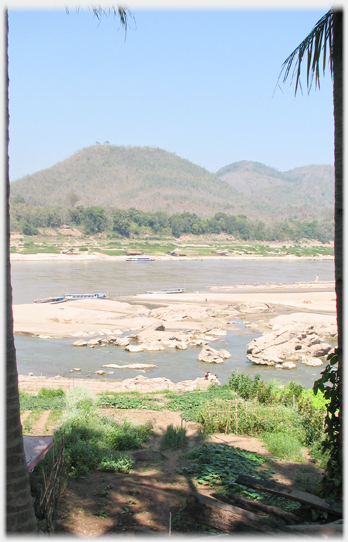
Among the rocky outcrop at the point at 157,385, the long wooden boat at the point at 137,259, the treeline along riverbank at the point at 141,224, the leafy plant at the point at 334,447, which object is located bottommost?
the rocky outcrop at the point at 157,385

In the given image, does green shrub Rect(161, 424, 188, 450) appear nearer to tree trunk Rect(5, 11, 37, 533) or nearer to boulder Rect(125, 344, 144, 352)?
tree trunk Rect(5, 11, 37, 533)

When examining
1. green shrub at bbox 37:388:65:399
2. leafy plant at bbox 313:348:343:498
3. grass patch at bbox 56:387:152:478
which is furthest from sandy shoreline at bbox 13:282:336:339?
leafy plant at bbox 313:348:343:498

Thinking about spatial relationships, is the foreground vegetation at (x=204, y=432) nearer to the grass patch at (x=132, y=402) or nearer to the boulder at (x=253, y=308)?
the grass patch at (x=132, y=402)

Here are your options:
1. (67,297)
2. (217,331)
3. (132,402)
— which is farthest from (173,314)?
(132,402)

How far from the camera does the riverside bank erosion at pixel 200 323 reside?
23469 millimetres

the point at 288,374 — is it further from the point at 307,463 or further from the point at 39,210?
the point at 39,210

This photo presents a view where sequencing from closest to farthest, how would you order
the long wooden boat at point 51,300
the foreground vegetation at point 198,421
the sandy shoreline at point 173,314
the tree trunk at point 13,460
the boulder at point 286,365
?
the tree trunk at point 13,460 → the foreground vegetation at point 198,421 → the boulder at point 286,365 → the sandy shoreline at point 173,314 → the long wooden boat at point 51,300

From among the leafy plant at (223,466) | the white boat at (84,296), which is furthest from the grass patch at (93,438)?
the white boat at (84,296)

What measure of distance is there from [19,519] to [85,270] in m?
68.1

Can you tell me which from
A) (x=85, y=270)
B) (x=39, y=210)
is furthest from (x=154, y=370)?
(x=39, y=210)

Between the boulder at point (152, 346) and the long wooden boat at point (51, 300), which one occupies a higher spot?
the long wooden boat at point (51, 300)

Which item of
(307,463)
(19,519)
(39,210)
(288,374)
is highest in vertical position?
(39,210)

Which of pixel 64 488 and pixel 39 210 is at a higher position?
pixel 39 210

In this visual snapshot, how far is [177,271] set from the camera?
73188 mm
